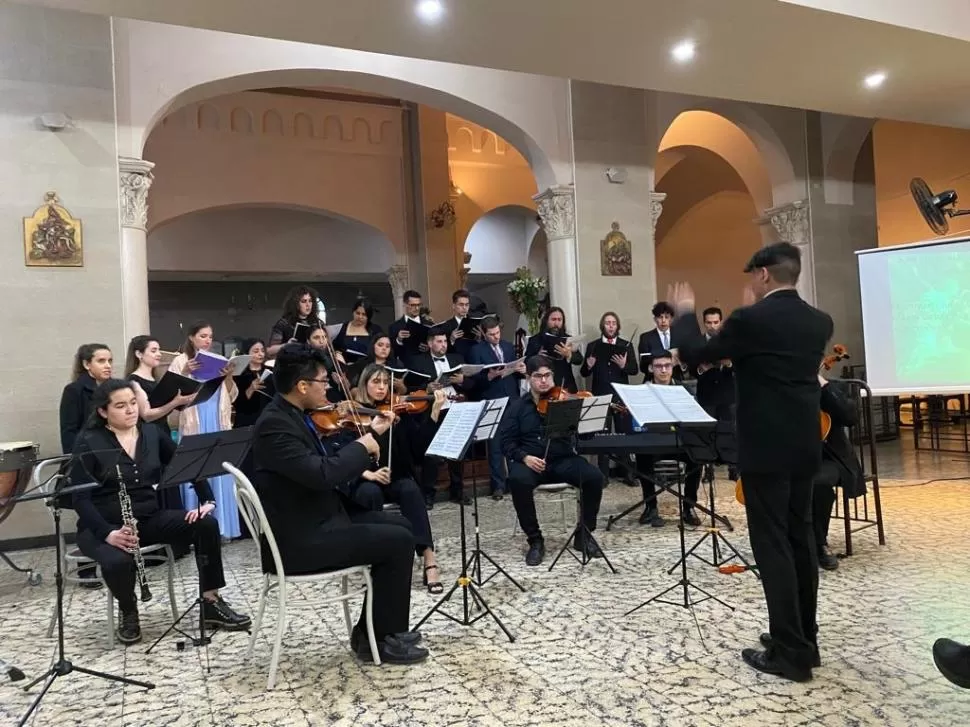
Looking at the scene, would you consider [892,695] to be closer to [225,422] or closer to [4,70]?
[225,422]

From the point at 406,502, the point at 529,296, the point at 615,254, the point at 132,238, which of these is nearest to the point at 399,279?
the point at 529,296

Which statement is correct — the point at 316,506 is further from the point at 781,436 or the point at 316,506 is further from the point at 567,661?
the point at 781,436

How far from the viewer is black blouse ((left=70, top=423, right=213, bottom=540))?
343cm

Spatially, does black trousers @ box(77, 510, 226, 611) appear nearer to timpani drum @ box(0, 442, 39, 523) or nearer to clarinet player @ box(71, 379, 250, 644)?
clarinet player @ box(71, 379, 250, 644)

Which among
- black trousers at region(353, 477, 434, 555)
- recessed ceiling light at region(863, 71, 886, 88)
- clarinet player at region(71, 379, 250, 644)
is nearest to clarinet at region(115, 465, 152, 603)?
clarinet player at region(71, 379, 250, 644)

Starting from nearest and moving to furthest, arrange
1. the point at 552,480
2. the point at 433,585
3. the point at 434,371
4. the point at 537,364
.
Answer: the point at 433,585
the point at 552,480
the point at 537,364
the point at 434,371

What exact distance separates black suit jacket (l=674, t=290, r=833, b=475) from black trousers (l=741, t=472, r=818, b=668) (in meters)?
0.08

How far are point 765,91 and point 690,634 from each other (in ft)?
18.6

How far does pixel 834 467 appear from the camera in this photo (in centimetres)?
405

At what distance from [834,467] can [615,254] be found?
470cm

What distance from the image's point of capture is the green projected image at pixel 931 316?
5695 mm

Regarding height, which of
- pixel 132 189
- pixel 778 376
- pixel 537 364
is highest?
pixel 132 189

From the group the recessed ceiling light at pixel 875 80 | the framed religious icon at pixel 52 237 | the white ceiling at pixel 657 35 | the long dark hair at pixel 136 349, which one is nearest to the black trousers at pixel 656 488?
the white ceiling at pixel 657 35

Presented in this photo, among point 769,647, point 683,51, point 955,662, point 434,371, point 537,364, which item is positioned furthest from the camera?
point 434,371
